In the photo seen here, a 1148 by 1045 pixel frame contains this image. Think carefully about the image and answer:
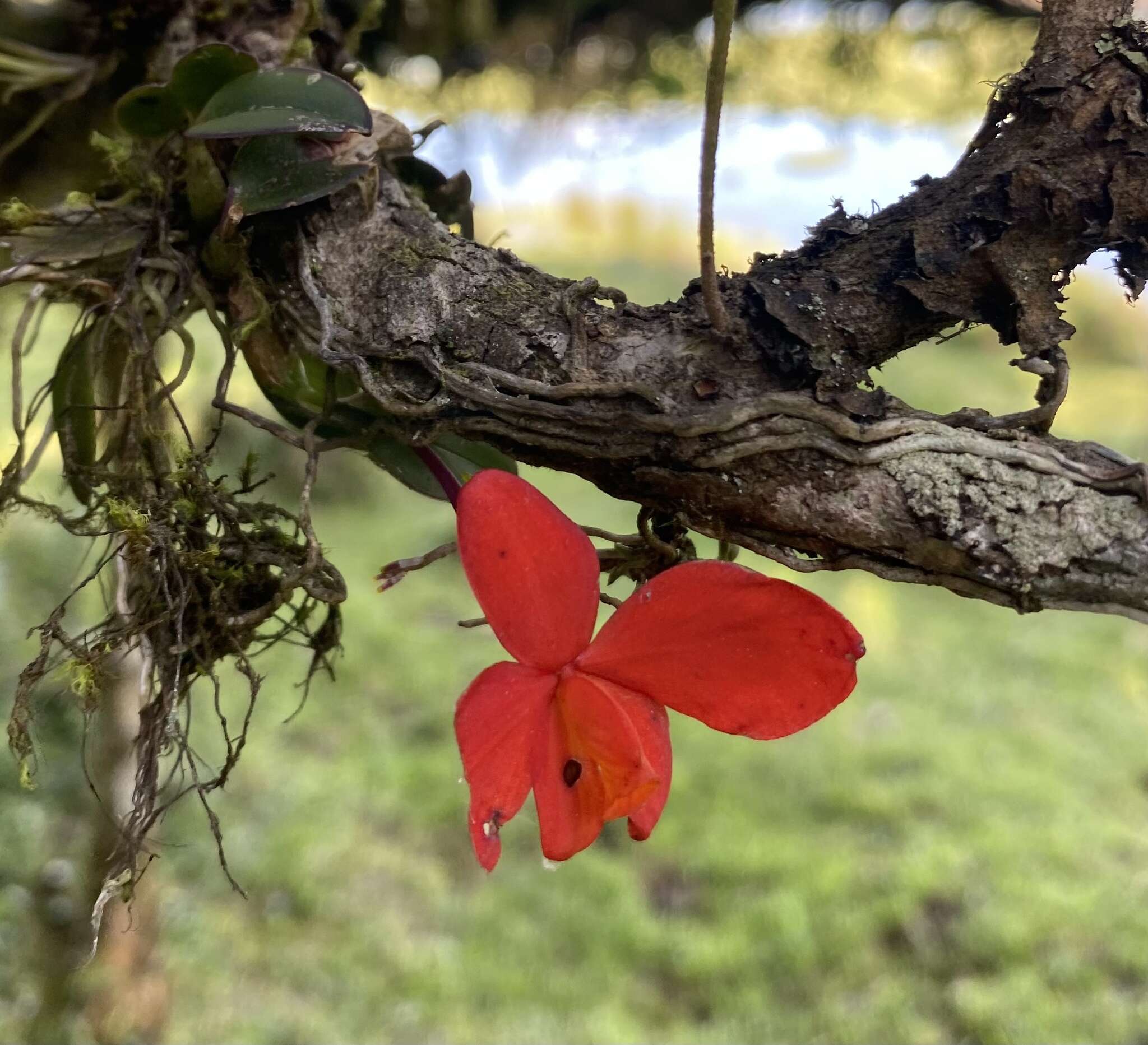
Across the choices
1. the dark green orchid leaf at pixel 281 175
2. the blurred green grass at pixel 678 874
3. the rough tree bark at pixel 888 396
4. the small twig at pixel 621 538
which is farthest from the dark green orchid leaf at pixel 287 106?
the blurred green grass at pixel 678 874

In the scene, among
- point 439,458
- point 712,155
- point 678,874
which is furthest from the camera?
point 678,874

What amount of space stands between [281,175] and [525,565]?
24cm

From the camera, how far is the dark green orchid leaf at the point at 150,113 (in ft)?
1.58

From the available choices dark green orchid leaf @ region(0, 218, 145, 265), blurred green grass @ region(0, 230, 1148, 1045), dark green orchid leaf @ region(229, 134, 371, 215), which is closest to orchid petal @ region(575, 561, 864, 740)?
dark green orchid leaf @ region(229, 134, 371, 215)

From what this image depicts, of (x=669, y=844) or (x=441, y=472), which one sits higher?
(x=441, y=472)

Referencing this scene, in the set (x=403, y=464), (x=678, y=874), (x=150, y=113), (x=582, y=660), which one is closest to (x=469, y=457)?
(x=403, y=464)

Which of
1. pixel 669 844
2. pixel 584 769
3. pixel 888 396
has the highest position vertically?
pixel 888 396

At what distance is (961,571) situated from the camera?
354mm

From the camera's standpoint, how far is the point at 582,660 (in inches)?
15.6

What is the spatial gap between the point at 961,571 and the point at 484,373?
213mm

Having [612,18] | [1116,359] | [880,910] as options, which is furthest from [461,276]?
[1116,359]

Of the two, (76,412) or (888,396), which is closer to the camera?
(888,396)

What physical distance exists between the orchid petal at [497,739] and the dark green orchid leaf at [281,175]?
9.8 inches

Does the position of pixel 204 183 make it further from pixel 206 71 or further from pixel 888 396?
pixel 888 396
